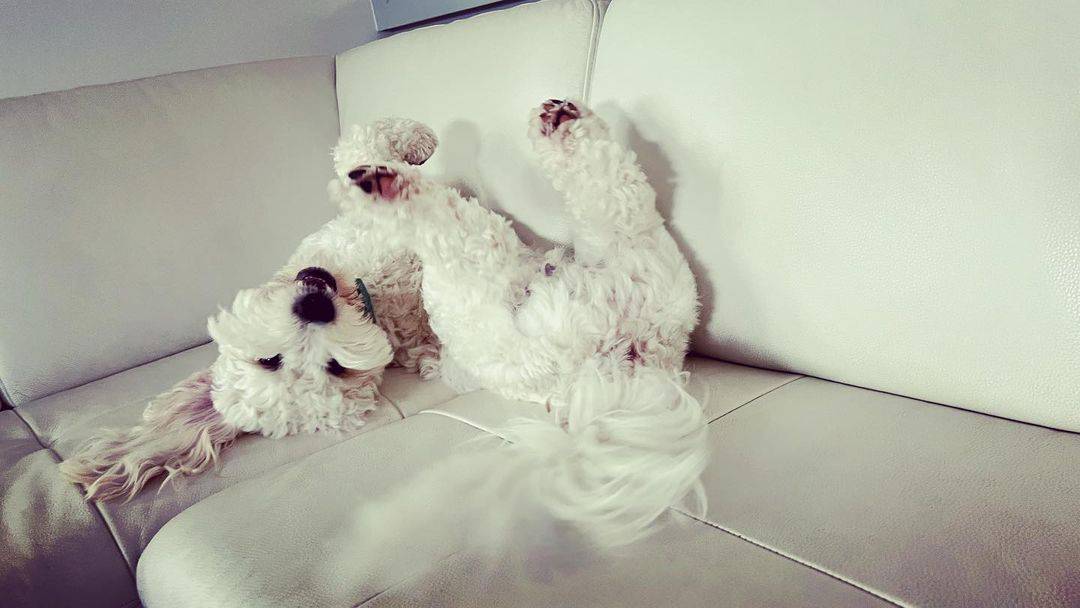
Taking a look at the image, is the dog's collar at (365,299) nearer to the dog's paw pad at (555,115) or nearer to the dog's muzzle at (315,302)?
the dog's muzzle at (315,302)

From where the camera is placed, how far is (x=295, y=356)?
105 centimetres

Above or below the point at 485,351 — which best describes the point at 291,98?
above

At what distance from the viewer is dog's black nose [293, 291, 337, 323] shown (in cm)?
102

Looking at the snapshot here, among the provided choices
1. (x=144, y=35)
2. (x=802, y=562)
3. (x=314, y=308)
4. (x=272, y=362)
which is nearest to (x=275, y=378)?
(x=272, y=362)

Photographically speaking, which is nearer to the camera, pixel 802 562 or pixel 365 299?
pixel 802 562

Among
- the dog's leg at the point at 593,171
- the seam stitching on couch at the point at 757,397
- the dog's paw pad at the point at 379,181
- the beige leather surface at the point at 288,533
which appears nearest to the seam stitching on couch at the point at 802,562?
the seam stitching on couch at the point at 757,397

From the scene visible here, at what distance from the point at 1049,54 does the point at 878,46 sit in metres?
0.18

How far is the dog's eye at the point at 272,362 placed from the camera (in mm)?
1045

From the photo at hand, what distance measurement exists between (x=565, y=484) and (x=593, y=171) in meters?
0.47

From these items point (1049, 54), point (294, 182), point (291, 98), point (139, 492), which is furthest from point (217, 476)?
point (1049, 54)

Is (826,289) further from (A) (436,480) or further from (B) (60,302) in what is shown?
(B) (60,302)

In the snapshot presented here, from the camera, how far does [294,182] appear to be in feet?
5.39

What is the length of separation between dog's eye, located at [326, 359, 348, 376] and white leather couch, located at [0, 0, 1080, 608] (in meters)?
0.12

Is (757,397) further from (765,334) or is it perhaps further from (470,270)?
(470,270)
